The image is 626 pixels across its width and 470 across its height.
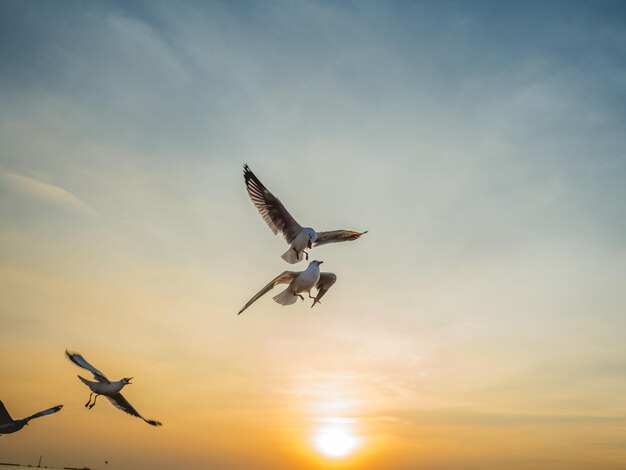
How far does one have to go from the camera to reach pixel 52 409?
13.9 m

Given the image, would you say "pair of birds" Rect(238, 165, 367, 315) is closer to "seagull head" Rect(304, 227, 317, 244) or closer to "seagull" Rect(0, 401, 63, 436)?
"seagull head" Rect(304, 227, 317, 244)

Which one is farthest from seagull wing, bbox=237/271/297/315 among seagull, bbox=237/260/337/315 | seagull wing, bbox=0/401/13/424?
seagull wing, bbox=0/401/13/424

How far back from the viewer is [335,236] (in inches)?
683

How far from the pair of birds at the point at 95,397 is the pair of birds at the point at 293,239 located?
17.1 ft

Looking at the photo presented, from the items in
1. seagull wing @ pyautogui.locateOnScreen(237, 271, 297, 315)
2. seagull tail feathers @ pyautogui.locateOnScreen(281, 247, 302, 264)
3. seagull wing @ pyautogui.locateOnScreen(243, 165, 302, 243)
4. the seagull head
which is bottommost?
seagull wing @ pyautogui.locateOnScreen(237, 271, 297, 315)

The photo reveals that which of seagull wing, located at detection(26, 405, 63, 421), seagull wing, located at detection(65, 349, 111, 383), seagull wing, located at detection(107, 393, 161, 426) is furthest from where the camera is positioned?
seagull wing, located at detection(107, 393, 161, 426)

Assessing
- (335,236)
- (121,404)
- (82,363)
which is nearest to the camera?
(82,363)

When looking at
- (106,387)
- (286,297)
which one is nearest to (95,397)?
(106,387)

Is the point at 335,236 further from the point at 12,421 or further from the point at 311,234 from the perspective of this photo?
the point at 12,421

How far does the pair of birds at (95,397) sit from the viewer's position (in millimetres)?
14247

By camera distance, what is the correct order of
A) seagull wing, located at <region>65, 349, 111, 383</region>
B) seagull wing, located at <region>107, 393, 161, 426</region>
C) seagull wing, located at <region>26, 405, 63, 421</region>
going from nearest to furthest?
seagull wing, located at <region>26, 405, 63, 421</region>, seagull wing, located at <region>65, 349, 111, 383</region>, seagull wing, located at <region>107, 393, 161, 426</region>

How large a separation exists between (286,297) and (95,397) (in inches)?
233

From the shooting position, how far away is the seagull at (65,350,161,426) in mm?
15586

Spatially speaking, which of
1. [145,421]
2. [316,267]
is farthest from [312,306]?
[145,421]
